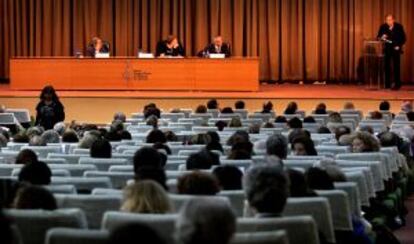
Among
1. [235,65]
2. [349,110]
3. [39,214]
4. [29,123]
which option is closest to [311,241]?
[39,214]

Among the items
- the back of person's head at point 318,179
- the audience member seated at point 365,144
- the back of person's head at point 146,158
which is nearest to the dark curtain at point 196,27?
the audience member seated at point 365,144

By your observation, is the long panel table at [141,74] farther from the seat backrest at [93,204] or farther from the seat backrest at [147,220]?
the seat backrest at [147,220]

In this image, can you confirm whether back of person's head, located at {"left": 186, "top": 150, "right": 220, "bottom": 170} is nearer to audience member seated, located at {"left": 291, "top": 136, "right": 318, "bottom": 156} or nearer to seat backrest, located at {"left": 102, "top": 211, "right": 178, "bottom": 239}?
audience member seated, located at {"left": 291, "top": 136, "right": 318, "bottom": 156}

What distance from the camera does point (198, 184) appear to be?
19.1 feet

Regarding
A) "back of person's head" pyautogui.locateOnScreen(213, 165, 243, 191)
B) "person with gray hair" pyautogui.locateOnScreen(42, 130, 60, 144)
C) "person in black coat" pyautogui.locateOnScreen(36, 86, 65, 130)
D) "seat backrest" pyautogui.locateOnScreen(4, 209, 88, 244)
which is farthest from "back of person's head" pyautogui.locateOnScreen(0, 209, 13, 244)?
"person in black coat" pyautogui.locateOnScreen(36, 86, 65, 130)

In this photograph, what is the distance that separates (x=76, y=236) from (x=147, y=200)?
790mm

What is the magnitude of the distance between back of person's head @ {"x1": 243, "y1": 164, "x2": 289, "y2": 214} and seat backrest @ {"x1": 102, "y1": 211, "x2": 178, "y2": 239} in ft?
1.60

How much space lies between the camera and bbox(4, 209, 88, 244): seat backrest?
5.04m

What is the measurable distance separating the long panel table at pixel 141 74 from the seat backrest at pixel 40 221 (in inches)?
603

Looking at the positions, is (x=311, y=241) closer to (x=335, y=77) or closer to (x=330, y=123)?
(x=330, y=123)

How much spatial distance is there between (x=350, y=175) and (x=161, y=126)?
643cm

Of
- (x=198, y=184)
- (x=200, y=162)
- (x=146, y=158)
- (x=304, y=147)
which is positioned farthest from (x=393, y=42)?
(x=198, y=184)

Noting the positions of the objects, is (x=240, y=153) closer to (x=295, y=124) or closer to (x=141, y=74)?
(x=295, y=124)

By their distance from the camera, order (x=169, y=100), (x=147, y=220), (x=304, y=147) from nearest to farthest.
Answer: (x=147, y=220), (x=304, y=147), (x=169, y=100)
